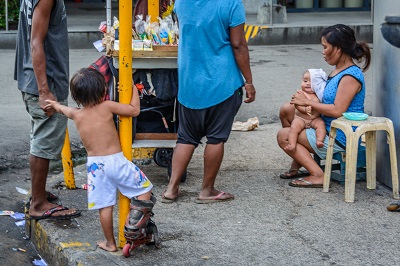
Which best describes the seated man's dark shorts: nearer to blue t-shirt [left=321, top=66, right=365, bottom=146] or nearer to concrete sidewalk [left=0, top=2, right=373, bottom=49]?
blue t-shirt [left=321, top=66, right=365, bottom=146]

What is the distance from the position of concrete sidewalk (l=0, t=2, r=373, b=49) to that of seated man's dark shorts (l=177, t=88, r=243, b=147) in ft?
32.9

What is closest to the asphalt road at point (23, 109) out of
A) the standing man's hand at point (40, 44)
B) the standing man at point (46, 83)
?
the standing man at point (46, 83)

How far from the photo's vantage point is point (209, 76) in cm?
568

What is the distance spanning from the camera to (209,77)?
5684 mm

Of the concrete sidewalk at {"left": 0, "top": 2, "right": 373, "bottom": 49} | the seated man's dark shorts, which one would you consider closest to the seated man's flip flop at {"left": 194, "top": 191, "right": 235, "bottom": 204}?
the seated man's dark shorts

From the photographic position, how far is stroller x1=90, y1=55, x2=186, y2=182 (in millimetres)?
6211

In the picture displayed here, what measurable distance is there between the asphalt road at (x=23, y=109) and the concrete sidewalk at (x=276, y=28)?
46cm

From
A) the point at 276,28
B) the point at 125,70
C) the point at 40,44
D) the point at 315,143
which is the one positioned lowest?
the point at 315,143

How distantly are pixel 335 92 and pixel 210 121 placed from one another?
3.30 feet

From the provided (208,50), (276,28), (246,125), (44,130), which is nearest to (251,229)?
(208,50)

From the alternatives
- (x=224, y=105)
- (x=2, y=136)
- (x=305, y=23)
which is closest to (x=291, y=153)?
(x=224, y=105)

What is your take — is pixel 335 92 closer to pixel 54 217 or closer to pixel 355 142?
pixel 355 142

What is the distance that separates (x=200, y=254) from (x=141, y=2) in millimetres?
3621

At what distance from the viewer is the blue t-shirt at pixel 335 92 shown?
19.9 ft
